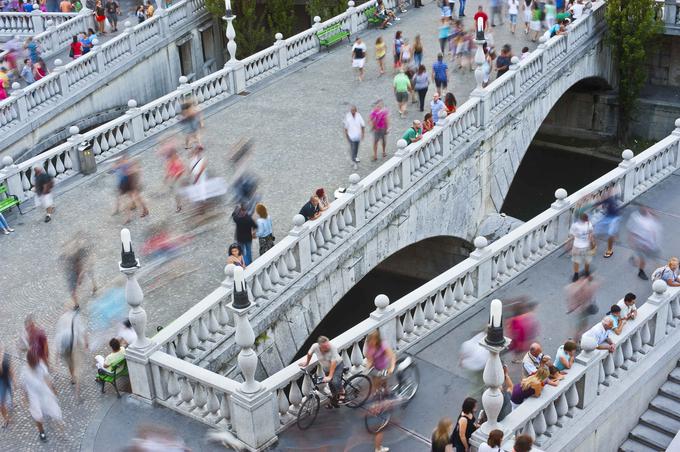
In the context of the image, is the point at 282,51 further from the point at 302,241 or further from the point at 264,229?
the point at 302,241

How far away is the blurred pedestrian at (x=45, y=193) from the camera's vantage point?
2277 cm

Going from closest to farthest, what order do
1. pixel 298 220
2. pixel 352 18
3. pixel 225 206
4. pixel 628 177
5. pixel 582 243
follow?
pixel 298 220 → pixel 582 243 → pixel 225 206 → pixel 628 177 → pixel 352 18

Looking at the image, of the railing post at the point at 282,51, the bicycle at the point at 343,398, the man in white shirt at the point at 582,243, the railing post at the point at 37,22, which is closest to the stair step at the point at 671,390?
the man in white shirt at the point at 582,243

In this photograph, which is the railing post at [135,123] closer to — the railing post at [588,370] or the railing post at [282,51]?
the railing post at [282,51]

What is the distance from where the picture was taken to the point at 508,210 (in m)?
38.0

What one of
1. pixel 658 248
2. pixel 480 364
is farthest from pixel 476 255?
pixel 658 248

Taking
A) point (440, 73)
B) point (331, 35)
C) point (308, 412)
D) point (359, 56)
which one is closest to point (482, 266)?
point (308, 412)

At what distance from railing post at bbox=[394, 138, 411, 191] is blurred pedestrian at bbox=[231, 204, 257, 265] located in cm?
456

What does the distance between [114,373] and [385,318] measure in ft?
14.8

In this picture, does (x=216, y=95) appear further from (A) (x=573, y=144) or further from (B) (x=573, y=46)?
(A) (x=573, y=144)

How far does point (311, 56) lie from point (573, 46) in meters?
8.19

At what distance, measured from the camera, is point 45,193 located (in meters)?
22.8

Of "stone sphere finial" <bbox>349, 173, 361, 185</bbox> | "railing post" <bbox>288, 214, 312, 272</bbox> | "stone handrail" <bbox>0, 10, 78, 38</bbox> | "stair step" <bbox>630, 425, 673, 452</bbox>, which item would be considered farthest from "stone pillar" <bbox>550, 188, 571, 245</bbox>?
"stone handrail" <bbox>0, 10, 78, 38</bbox>

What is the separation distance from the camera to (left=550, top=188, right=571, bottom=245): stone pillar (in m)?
21.6
